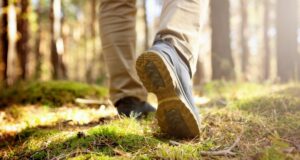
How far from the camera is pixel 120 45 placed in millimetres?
2521

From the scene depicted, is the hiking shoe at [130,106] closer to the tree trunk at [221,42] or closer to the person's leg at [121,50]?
the person's leg at [121,50]

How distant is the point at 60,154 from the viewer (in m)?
1.63

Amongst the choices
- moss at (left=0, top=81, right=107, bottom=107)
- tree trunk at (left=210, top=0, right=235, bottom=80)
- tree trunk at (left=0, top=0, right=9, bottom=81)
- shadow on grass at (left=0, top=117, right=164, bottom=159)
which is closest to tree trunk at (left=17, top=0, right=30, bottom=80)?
tree trunk at (left=0, top=0, right=9, bottom=81)

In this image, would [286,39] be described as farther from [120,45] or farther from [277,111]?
[120,45]

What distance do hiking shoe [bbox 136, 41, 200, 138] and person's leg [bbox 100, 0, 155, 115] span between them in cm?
78

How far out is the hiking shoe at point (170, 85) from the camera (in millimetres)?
1586

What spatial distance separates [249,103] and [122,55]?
1001 mm

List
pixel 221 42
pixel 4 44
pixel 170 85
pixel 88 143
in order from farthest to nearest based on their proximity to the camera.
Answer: pixel 4 44 → pixel 221 42 → pixel 88 143 → pixel 170 85

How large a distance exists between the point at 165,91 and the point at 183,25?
1.30 ft

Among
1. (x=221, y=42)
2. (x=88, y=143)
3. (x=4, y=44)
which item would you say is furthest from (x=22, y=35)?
(x=88, y=143)

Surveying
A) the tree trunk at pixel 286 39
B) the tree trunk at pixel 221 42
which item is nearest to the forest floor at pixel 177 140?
the tree trunk at pixel 221 42

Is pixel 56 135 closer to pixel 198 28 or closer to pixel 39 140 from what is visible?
pixel 39 140

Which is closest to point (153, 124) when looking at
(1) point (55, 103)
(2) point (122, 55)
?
(2) point (122, 55)

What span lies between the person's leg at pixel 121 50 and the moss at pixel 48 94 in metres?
1.85
